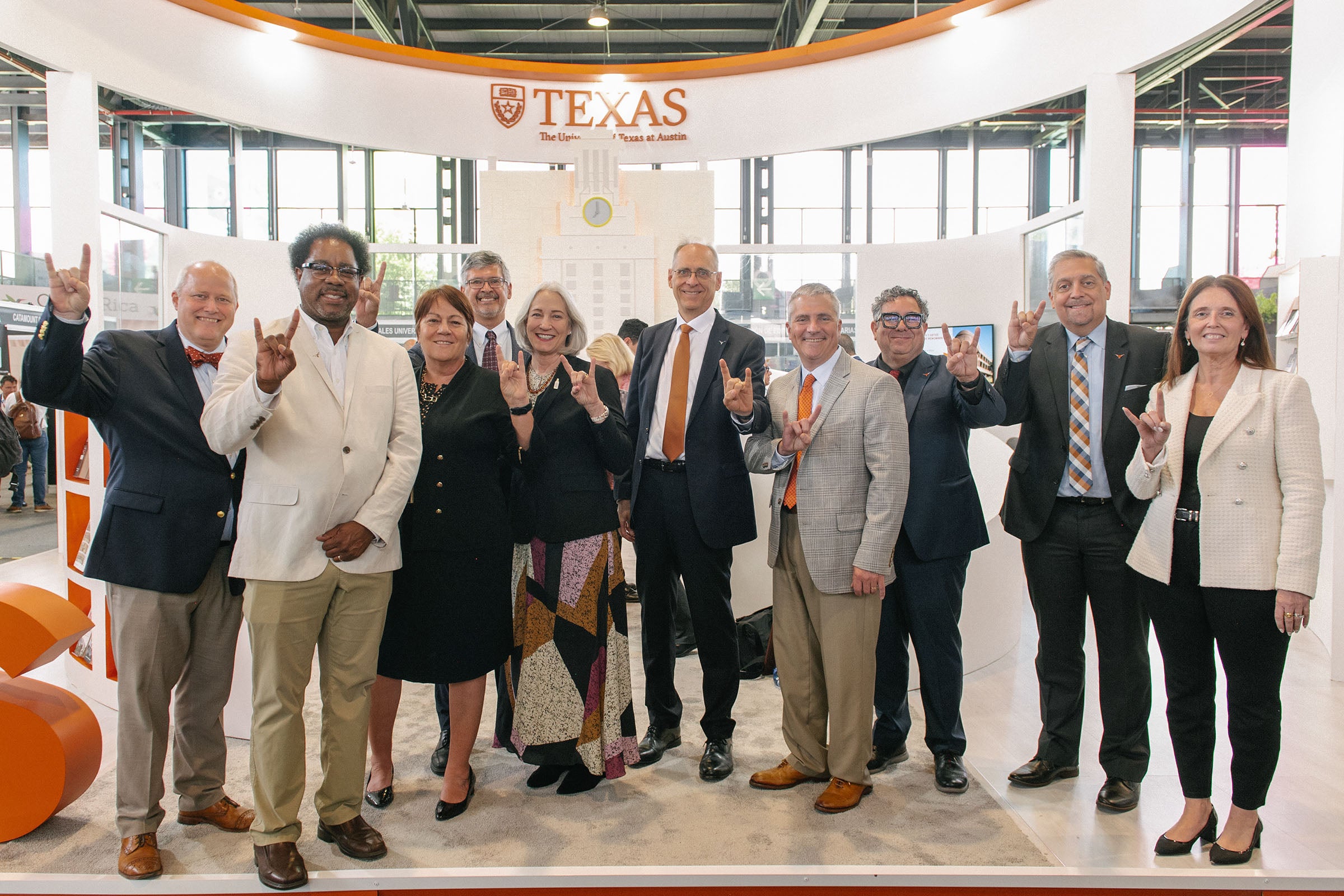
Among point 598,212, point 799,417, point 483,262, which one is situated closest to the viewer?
point 799,417

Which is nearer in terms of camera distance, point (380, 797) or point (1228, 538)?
point (1228, 538)

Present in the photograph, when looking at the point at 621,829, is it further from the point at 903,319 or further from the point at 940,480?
the point at 903,319

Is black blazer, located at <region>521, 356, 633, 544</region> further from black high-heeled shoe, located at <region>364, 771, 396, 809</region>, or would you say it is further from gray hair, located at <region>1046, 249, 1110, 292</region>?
gray hair, located at <region>1046, 249, 1110, 292</region>

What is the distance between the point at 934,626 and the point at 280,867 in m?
2.11

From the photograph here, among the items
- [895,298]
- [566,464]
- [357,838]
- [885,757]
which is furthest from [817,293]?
[357,838]

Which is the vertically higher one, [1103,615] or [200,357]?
[200,357]

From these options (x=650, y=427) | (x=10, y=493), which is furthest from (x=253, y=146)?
(x=650, y=427)

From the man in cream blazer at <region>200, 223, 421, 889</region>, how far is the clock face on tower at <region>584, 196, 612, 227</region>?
7.22m

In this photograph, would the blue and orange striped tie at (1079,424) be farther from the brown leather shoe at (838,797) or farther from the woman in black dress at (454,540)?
the woman in black dress at (454,540)

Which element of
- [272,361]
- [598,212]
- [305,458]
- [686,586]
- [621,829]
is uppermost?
[598,212]

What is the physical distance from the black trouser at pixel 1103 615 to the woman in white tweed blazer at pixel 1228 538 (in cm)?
19

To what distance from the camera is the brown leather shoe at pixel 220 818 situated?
8.50 feet

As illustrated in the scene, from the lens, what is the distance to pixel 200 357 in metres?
2.56

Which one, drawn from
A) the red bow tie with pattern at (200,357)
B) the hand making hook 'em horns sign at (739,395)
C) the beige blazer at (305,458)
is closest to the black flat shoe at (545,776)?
the beige blazer at (305,458)
